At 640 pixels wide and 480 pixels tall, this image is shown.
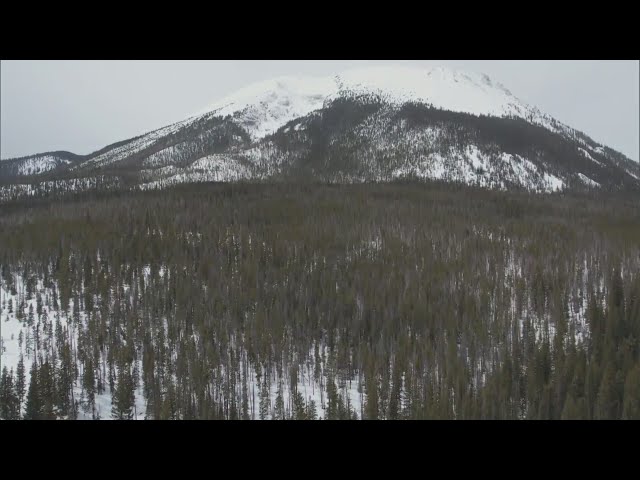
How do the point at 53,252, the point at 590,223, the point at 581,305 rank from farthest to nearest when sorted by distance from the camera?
the point at 590,223 → the point at 53,252 → the point at 581,305

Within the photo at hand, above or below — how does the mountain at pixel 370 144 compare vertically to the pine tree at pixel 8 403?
above

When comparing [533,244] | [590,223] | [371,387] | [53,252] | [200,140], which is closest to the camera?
[371,387]

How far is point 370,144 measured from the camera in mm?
127812

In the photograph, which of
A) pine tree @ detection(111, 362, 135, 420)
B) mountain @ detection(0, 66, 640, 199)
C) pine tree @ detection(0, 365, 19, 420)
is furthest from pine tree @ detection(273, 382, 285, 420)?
mountain @ detection(0, 66, 640, 199)

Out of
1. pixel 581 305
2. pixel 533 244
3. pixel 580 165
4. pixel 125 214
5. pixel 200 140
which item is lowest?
pixel 581 305

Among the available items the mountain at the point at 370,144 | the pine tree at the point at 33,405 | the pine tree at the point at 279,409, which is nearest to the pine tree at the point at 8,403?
the pine tree at the point at 33,405

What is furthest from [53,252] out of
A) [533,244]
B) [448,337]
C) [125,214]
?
[533,244]

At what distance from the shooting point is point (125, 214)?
175 feet

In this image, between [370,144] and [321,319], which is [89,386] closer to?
[321,319]

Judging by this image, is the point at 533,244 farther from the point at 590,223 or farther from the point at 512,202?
the point at 512,202

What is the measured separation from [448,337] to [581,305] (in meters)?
13.1

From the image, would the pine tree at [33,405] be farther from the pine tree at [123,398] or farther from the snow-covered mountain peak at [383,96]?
the snow-covered mountain peak at [383,96]

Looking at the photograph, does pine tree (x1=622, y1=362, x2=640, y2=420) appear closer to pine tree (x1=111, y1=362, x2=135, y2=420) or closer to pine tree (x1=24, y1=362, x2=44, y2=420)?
pine tree (x1=111, y1=362, x2=135, y2=420)

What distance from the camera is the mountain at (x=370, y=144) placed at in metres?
109
